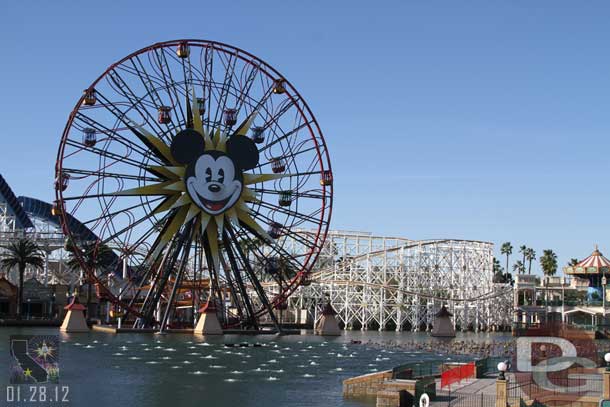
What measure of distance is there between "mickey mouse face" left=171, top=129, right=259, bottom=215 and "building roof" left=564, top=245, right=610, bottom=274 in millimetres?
47817

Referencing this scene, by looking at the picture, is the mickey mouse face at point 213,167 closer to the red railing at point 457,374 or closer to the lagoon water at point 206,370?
the lagoon water at point 206,370

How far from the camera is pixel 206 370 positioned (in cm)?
4781

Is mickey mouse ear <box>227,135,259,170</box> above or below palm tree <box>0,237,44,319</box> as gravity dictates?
above

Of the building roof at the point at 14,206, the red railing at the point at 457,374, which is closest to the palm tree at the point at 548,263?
the building roof at the point at 14,206

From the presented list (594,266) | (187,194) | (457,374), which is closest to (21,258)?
(187,194)

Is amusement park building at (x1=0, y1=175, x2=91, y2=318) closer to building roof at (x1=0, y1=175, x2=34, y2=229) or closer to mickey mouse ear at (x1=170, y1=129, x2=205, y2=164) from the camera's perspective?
building roof at (x1=0, y1=175, x2=34, y2=229)

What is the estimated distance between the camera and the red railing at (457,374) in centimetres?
3362

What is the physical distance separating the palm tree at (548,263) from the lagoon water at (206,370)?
8735 cm

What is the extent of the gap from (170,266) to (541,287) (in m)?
59.3

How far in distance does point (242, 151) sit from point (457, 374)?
131ft

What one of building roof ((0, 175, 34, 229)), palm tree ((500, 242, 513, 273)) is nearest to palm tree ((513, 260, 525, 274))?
palm tree ((500, 242, 513, 273))

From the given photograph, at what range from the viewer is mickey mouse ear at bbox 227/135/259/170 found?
72.3 m
